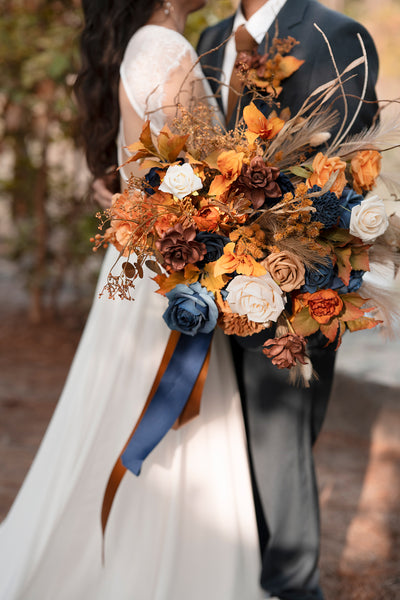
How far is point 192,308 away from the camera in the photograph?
148 centimetres

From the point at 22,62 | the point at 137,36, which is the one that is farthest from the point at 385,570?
the point at 22,62

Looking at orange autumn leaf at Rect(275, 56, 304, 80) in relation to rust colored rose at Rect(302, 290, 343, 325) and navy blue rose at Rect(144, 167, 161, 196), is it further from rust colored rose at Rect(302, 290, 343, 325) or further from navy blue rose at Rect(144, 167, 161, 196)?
rust colored rose at Rect(302, 290, 343, 325)

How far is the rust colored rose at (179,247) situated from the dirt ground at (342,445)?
5.76 feet

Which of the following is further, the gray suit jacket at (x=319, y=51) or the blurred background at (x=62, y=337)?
the blurred background at (x=62, y=337)

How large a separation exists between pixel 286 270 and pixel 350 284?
192mm

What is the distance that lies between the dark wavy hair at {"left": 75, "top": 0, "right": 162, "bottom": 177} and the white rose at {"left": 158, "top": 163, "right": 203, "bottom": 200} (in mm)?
806

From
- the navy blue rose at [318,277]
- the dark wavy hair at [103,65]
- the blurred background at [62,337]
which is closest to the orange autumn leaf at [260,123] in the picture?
the navy blue rose at [318,277]

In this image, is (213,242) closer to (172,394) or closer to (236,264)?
(236,264)

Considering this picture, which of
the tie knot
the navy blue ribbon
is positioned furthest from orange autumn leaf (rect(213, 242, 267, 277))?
the tie knot

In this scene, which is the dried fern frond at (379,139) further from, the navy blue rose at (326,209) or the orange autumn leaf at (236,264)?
the orange autumn leaf at (236,264)

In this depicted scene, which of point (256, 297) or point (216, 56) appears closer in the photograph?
point (256, 297)

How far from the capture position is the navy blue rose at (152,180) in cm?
152

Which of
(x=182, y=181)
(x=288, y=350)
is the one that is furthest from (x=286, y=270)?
(x=182, y=181)

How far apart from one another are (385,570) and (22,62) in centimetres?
431
